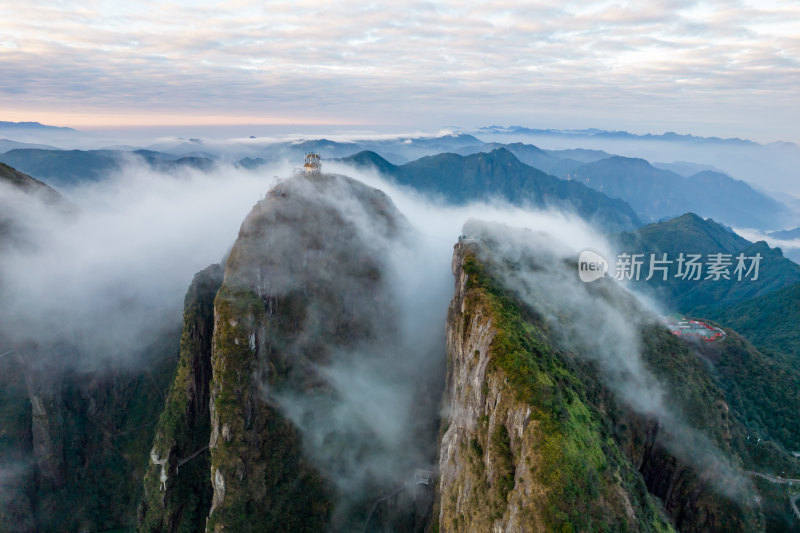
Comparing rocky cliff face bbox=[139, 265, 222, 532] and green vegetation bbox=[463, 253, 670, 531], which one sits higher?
green vegetation bbox=[463, 253, 670, 531]

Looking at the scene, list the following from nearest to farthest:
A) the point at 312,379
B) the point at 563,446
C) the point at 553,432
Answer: the point at 563,446 → the point at 553,432 → the point at 312,379

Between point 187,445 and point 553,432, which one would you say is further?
point 187,445

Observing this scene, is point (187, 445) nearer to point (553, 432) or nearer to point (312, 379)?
point (312, 379)

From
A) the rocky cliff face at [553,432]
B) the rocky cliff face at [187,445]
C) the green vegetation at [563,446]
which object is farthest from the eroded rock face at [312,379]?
the green vegetation at [563,446]

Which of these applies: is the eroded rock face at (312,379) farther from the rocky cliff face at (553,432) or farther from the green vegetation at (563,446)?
the green vegetation at (563,446)

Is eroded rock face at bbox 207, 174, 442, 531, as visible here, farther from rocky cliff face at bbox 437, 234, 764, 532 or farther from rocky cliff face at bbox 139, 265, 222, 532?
rocky cliff face at bbox 437, 234, 764, 532


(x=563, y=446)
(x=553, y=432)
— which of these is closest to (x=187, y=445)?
(x=553, y=432)

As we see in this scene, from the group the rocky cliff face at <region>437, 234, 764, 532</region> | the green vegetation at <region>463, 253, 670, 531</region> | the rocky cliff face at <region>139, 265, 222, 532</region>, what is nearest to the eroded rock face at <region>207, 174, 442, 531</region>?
the rocky cliff face at <region>139, 265, 222, 532</region>

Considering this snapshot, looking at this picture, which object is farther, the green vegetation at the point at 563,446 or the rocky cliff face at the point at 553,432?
the rocky cliff face at the point at 553,432

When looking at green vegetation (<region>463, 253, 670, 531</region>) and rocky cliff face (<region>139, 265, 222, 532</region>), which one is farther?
rocky cliff face (<region>139, 265, 222, 532</region>)
